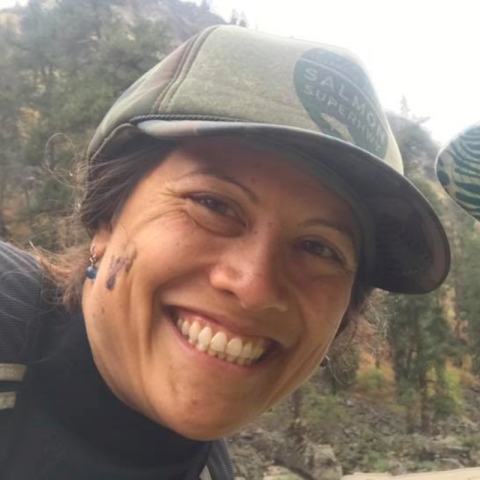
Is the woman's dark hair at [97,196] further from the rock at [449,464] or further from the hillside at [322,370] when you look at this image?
the rock at [449,464]

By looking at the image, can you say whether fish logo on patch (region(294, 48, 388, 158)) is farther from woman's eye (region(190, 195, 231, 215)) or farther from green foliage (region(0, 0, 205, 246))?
green foliage (region(0, 0, 205, 246))

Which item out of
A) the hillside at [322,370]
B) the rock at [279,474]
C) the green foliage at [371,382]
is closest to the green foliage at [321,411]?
the hillside at [322,370]

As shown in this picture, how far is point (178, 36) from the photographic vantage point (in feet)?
195

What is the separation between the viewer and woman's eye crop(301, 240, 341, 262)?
1382 mm

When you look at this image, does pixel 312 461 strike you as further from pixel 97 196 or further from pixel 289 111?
pixel 289 111

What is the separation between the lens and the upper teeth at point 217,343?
51.3 inches

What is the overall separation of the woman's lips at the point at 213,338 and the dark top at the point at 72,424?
34 cm

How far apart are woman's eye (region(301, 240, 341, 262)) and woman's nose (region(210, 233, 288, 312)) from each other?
94mm

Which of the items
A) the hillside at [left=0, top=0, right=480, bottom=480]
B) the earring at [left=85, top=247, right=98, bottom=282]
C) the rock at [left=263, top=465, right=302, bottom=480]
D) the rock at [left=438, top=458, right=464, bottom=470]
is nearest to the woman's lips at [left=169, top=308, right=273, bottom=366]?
the earring at [left=85, top=247, right=98, bottom=282]

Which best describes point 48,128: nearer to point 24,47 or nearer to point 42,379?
point 24,47

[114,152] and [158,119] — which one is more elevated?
[158,119]

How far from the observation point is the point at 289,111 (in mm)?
1222

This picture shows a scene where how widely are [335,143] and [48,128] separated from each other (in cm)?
1627

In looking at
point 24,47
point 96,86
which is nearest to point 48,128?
point 96,86
